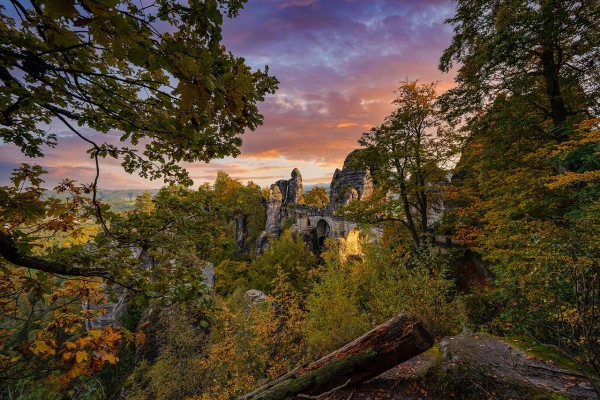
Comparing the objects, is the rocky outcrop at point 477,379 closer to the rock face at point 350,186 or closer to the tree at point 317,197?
the rock face at point 350,186

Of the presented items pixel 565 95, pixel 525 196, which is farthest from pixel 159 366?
pixel 565 95

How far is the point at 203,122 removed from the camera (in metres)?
2.37

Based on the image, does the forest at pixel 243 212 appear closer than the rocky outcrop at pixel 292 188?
Yes

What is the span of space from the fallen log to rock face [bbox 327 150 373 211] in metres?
25.5

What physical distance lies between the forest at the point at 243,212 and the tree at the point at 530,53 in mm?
67

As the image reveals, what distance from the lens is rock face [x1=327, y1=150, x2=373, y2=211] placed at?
103 ft

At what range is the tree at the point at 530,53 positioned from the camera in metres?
7.01

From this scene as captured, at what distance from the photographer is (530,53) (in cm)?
835

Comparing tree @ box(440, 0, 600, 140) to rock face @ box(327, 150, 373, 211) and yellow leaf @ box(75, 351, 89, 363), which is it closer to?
yellow leaf @ box(75, 351, 89, 363)

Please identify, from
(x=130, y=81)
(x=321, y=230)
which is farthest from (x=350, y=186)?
(x=130, y=81)

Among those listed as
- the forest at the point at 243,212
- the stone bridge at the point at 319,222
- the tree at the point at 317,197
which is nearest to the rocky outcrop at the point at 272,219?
the stone bridge at the point at 319,222

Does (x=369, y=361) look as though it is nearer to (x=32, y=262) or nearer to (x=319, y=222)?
(x=32, y=262)

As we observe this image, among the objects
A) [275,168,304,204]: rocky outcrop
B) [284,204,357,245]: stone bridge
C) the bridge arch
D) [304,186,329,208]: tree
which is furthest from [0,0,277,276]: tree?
[304,186,329,208]: tree

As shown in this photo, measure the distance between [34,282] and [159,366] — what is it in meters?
15.2
